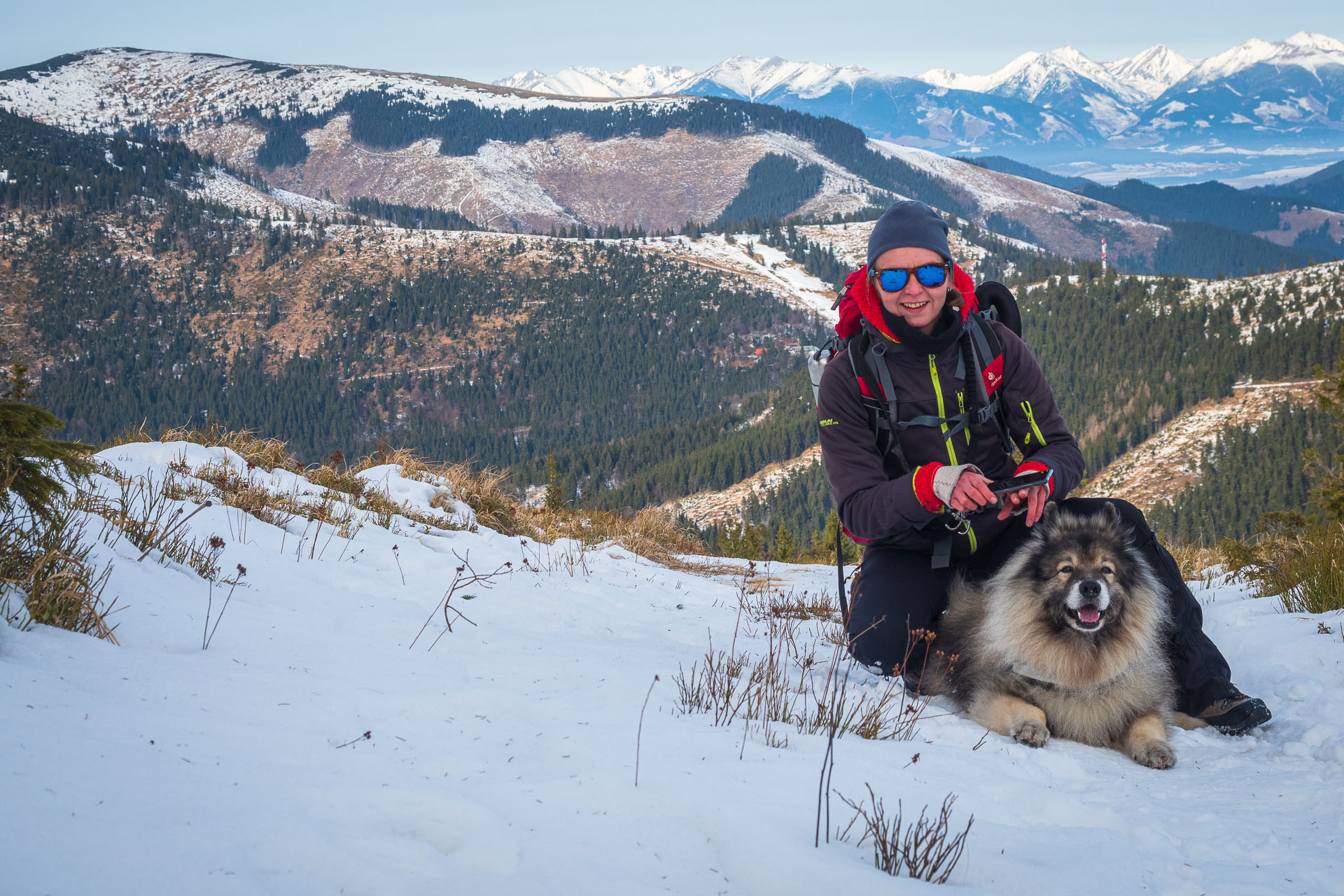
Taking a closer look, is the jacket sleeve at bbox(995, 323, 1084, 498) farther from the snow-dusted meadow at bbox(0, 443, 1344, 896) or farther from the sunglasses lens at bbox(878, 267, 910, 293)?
the snow-dusted meadow at bbox(0, 443, 1344, 896)

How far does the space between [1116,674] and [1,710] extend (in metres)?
4.38

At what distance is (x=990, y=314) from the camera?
472 centimetres

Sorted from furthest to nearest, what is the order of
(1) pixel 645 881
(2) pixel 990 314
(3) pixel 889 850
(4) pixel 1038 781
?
1. (2) pixel 990 314
2. (4) pixel 1038 781
3. (3) pixel 889 850
4. (1) pixel 645 881

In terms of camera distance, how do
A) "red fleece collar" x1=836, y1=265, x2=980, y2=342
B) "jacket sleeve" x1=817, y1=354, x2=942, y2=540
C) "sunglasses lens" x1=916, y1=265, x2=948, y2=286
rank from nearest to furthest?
1. "jacket sleeve" x1=817, y1=354, x2=942, y2=540
2. "sunglasses lens" x1=916, y1=265, x2=948, y2=286
3. "red fleece collar" x1=836, y1=265, x2=980, y2=342

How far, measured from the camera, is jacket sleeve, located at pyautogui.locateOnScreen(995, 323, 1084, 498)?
4.44m

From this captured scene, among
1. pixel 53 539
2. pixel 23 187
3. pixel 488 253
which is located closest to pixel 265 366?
pixel 488 253

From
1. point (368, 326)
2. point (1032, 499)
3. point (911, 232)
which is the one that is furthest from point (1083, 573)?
point (368, 326)

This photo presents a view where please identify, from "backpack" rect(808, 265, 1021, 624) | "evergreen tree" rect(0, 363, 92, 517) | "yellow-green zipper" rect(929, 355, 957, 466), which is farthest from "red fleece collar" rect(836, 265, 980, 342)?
"evergreen tree" rect(0, 363, 92, 517)

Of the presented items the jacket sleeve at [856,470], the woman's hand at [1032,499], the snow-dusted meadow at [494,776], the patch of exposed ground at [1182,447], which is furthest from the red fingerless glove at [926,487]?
the patch of exposed ground at [1182,447]

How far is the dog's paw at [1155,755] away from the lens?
135 inches

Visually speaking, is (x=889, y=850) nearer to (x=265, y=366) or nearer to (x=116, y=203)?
(x=265, y=366)

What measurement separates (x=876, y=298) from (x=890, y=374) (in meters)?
0.46

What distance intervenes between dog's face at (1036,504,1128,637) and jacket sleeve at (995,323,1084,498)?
0.64 metres

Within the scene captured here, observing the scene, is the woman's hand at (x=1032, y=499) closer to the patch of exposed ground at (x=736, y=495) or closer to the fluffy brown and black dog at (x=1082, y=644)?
the fluffy brown and black dog at (x=1082, y=644)
